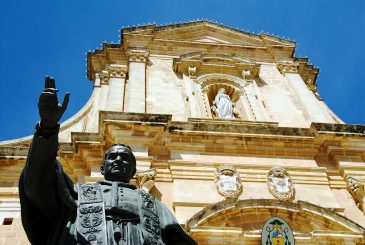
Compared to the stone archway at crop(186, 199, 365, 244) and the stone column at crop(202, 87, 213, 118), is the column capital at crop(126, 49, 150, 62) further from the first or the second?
the stone archway at crop(186, 199, 365, 244)

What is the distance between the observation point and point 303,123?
491 inches

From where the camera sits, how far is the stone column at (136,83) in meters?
12.0

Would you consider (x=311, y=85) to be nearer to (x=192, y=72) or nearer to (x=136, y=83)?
(x=192, y=72)

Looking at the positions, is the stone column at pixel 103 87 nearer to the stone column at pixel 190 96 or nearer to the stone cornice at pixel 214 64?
the stone cornice at pixel 214 64

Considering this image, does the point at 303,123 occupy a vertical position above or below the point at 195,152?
above

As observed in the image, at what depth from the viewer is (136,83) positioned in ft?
42.6

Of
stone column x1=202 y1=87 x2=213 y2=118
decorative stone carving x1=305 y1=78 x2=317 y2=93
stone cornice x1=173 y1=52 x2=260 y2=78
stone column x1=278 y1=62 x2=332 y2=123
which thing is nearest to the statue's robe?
stone column x1=202 y1=87 x2=213 y2=118

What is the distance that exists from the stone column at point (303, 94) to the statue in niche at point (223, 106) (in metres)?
1.84

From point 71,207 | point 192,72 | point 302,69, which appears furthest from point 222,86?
point 71,207

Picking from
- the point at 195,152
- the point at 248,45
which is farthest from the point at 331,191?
the point at 248,45

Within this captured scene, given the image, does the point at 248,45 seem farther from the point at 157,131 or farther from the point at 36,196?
the point at 36,196

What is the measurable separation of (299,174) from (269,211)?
1.46 m

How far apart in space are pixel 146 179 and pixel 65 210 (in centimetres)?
570

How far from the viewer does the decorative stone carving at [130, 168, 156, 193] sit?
29.6 feet
